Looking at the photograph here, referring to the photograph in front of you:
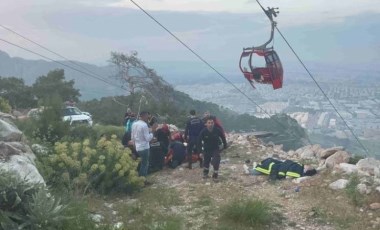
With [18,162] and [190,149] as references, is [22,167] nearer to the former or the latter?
[18,162]

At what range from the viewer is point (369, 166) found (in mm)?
10758

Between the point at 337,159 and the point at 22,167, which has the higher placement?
the point at 22,167

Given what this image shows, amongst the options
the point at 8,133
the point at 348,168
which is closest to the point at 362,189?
the point at 348,168

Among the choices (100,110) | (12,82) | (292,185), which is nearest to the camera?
(292,185)

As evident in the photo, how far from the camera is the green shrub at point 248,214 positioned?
7938 millimetres

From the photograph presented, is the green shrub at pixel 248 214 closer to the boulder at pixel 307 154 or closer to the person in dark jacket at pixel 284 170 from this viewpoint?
the person in dark jacket at pixel 284 170

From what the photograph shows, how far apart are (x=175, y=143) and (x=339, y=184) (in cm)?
464

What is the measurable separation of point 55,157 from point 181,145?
4.40 m

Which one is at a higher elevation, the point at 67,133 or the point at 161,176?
the point at 67,133

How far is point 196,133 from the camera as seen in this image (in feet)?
40.8

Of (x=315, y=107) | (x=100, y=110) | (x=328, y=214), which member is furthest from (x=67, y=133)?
(x=315, y=107)

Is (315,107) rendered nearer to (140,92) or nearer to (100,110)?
(140,92)

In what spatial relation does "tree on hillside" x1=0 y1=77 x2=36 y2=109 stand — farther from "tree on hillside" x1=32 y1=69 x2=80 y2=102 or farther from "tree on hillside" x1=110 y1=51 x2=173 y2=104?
"tree on hillside" x1=110 y1=51 x2=173 y2=104

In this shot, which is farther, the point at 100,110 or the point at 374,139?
the point at 374,139
